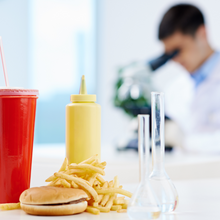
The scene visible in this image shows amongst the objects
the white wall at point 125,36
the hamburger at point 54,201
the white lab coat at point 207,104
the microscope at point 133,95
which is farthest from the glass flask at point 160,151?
the white wall at point 125,36

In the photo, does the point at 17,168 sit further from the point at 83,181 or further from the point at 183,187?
the point at 183,187

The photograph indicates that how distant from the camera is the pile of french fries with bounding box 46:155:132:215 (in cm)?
62

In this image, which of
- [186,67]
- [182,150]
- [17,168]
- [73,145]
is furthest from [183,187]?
[186,67]

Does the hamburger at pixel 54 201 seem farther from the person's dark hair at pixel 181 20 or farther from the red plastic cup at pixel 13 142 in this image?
the person's dark hair at pixel 181 20

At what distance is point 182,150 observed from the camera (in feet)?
7.47

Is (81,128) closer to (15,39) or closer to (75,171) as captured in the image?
(75,171)

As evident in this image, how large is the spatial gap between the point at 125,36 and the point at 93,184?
13.2ft

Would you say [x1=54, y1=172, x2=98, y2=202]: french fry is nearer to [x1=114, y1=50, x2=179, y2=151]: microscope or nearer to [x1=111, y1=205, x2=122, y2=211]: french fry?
[x1=111, y1=205, x2=122, y2=211]: french fry

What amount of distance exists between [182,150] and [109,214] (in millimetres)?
1741

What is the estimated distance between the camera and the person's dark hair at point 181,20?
3.70 meters

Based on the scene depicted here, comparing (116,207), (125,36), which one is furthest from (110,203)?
(125,36)

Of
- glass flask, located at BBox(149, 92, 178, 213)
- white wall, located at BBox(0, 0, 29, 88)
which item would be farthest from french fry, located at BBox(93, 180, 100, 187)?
white wall, located at BBox(0, 0, 29, 88)

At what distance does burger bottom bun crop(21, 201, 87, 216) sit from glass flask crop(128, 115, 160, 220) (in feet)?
0.37

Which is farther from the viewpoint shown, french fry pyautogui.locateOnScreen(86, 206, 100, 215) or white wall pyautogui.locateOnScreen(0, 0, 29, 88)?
white wall pyautogui.locateOnScreen(0, 0, 29, 88)
